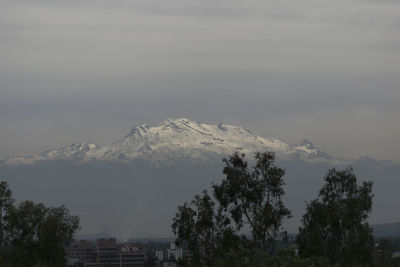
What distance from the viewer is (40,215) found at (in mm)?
104312

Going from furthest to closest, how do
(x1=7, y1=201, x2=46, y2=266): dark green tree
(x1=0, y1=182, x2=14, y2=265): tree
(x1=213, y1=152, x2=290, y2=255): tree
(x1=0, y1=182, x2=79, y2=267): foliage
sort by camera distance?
(x1=0, y1=182, x2=79, y2=267): foliage, (x1=0, y1=182, x2=14, y2=265): tree, (x1=7, y1=201, x2=46, y2=266): dark green tree, (x1=213, y1=152, x2=290, y2=255): tree

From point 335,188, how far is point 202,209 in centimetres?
1895

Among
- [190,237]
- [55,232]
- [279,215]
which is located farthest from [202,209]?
[55,232]

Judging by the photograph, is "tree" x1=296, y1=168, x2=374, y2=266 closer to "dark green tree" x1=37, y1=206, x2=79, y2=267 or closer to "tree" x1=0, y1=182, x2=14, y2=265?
"dark green tree" x1=37, y1=206, x2=79, y2=267

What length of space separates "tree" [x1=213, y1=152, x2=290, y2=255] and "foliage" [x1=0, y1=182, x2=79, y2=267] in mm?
28669

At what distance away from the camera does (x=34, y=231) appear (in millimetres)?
104000

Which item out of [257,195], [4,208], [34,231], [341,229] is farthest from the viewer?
[34,231]

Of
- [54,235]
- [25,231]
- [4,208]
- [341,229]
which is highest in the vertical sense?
[4,208]

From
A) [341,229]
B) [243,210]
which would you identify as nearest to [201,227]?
[243,210]

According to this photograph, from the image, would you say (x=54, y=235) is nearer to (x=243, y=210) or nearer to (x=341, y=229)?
(x=243, y=210)

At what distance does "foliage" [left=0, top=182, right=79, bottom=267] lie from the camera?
3967 inches

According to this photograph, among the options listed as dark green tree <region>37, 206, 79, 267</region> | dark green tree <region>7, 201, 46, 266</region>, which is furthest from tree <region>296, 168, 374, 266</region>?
dark green tree <region>7, 201, 46, 266</region>

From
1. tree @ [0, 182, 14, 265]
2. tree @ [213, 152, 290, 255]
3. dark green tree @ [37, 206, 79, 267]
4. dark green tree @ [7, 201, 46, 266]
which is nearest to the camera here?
tree @ [213, 152, 290, 255]

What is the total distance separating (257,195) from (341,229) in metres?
15.8
